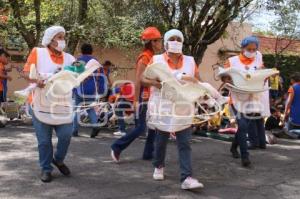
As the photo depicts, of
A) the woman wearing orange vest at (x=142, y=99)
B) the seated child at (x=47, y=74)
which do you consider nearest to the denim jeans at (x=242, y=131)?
the woman wearing orange vest at (x=142, y=99)

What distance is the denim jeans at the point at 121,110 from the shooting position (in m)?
11.0

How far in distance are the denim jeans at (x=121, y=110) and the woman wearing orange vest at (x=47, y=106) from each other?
447cm

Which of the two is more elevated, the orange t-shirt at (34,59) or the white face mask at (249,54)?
the white face mask at (249,54)

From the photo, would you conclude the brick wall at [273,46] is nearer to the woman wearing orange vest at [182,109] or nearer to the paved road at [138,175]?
the paved road at [138,175]

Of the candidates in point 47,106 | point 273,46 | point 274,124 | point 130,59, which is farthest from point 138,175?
point 273,46

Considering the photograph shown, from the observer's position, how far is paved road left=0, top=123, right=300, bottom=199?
19.7 feet

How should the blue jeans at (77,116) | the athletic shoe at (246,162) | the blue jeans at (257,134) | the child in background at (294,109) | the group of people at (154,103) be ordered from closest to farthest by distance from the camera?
the group of people at (154,103) < the athletic shoe at (246,162) < the blue jeans at (257,134) < the blue jeans at (77,116) < the child in background at (294,109)

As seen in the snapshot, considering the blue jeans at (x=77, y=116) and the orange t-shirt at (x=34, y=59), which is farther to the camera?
the blue jeans at (x=77, y=116)

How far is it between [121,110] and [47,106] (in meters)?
4.92

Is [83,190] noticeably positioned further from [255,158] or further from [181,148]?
[255,158]

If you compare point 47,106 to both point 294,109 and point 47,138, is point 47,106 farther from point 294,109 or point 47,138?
point 294,109

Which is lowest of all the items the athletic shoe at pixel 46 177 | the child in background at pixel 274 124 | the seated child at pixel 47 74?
the athletic shoe at pixel 46 177

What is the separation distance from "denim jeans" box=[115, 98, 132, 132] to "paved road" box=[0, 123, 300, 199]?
1.53 meters

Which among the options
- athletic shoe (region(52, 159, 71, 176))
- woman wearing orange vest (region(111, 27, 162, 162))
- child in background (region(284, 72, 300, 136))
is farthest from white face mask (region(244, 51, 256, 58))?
child in background (region(284, 72, 300, 136))
